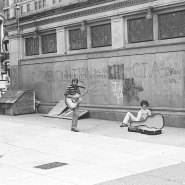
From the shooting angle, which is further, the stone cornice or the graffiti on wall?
the stone cornice

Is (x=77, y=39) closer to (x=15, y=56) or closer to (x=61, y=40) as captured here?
(x=61, y=40)

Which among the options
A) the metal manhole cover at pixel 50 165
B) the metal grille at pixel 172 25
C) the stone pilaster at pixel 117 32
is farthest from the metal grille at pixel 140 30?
the metal manhole cover at pixel 50 165

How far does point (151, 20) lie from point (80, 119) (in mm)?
4766

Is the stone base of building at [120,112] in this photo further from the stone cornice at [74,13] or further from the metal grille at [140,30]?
the stone cornice at [74,13]

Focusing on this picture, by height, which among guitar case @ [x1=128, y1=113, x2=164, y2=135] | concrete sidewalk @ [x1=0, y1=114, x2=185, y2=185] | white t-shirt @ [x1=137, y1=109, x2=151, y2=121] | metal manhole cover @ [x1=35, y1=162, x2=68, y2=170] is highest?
white t-shirt @ [x1=137, y1=109, x2=151, y2=121]

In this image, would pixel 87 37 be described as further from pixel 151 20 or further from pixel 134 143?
pixel 134 143

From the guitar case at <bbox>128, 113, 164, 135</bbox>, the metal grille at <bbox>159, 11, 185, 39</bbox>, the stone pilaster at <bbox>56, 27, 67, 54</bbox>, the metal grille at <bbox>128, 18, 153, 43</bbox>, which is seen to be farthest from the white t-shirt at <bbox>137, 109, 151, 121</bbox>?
the stone pilaster at <bbox>56, 27, 67, 54</bbox>

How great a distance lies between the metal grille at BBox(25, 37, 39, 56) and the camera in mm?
19141

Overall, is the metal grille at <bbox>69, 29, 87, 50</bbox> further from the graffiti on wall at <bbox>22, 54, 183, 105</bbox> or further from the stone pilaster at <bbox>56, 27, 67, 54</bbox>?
the graffiti on wall at <bbox>22, 54, 183, 105</bbox>

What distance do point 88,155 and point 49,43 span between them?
411 inches

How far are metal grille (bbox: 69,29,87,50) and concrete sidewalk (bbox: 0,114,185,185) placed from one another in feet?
13.6

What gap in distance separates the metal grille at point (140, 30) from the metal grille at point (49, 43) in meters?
4.63

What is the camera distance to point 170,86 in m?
13.0

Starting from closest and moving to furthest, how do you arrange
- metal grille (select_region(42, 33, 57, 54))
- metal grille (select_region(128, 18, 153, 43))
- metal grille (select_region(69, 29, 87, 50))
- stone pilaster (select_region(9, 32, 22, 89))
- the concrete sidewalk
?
1. the concrete sidewalk
2. metal grille (select_region(128, 18, 153, 43))
3. metal grille (select_region(69, 29, 87, 50))
4. metal grille (select_region(42, 33, 57, 54))
5. stone pilaster (select_region(9, 32, 22, 89))
